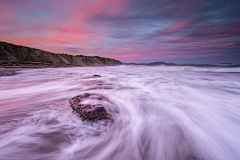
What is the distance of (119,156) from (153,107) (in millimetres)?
1569

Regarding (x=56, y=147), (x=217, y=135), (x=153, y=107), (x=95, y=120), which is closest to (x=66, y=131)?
(x=56, y=147)

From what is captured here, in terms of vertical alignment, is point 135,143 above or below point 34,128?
below

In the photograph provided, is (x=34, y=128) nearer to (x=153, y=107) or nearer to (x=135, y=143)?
(x=135, y=143)

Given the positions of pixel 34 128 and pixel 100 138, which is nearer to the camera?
pixel 100 138

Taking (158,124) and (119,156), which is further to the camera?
(158,124)

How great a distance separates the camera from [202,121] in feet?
6.16

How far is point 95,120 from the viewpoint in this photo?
163 centimetres

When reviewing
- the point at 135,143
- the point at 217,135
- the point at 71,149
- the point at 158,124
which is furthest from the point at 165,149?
the point at 71,149

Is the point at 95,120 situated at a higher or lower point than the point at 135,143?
Answer: higher

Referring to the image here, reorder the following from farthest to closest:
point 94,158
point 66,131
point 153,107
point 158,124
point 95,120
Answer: point 153,107 → point 158,124 → point 95,120 → point 66,131 → point 94,158

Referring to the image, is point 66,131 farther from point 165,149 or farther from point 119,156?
point 165,149

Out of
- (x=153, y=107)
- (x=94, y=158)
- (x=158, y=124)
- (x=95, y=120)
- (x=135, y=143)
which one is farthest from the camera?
(x=153, y=107)

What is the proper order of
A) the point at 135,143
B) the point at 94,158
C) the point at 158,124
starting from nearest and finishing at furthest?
1. the point at 94,158
2. the point at 135,143
3. the point at 158,124

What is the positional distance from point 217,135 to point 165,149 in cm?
97
